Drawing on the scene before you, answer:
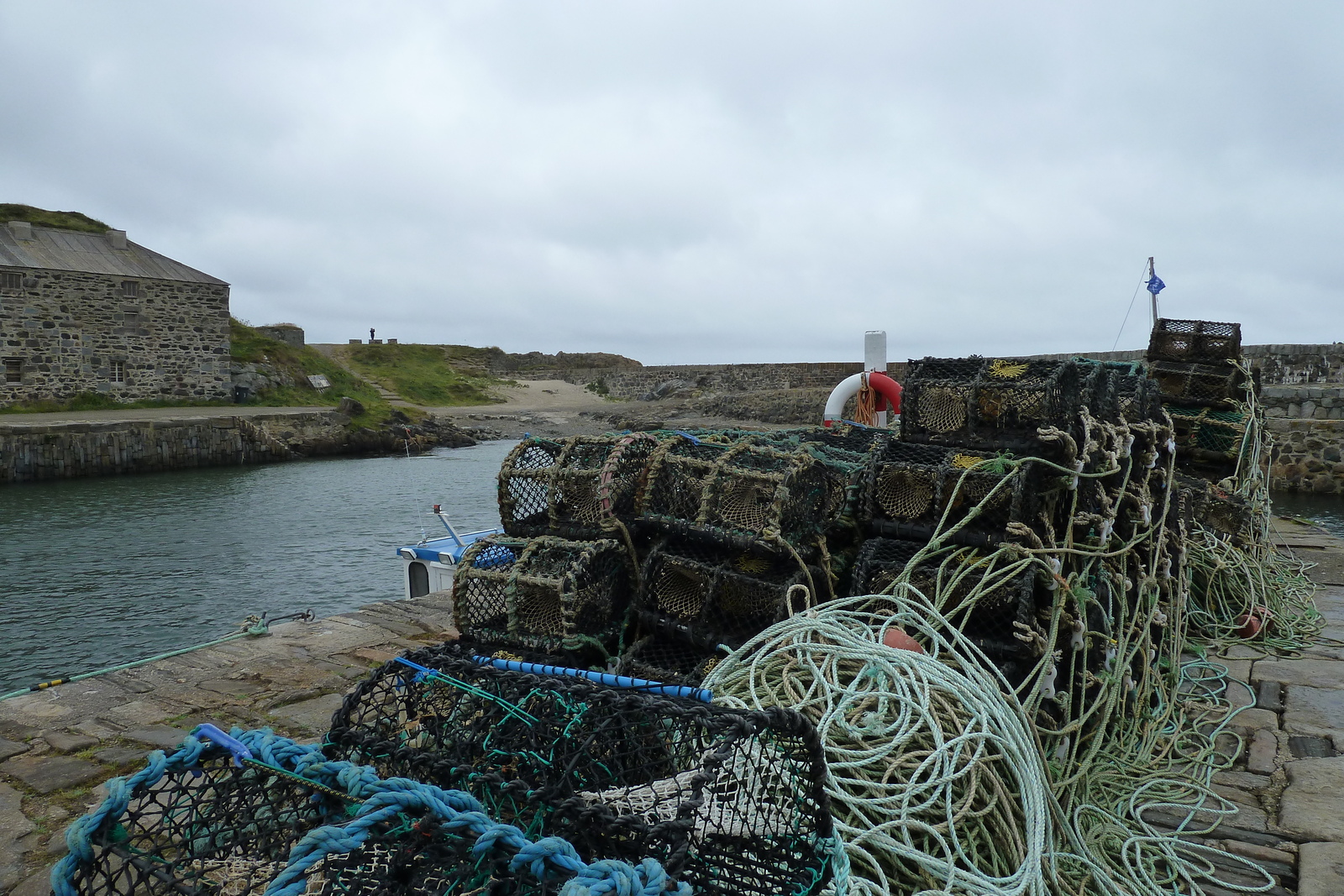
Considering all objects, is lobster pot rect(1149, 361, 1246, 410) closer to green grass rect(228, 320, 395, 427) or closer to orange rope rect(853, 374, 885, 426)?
orange rope rect(853, 374, 885, 426)

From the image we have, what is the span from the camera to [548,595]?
3.99 m

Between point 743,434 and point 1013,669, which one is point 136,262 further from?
point 1013,669

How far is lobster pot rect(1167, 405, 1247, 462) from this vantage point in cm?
801

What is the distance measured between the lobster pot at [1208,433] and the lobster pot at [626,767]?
7.51 meters

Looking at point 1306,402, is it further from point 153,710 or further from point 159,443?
point 159,443

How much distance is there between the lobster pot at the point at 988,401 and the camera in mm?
3885

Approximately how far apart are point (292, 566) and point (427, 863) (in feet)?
41.3

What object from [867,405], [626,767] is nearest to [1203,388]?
[867,405]

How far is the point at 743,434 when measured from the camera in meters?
4.97

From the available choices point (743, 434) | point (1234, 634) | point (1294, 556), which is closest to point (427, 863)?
point (743, 434)

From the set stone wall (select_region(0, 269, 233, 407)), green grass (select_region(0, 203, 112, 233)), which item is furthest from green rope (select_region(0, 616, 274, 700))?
green grass (select_region(0, 203, 112, 233))


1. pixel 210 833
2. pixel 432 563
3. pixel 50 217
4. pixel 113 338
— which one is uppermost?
pixel 50 217

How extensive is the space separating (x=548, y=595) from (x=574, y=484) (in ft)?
2.38

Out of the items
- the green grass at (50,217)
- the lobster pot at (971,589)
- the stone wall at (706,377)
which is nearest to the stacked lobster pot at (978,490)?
the lobster pot at (971,589)
